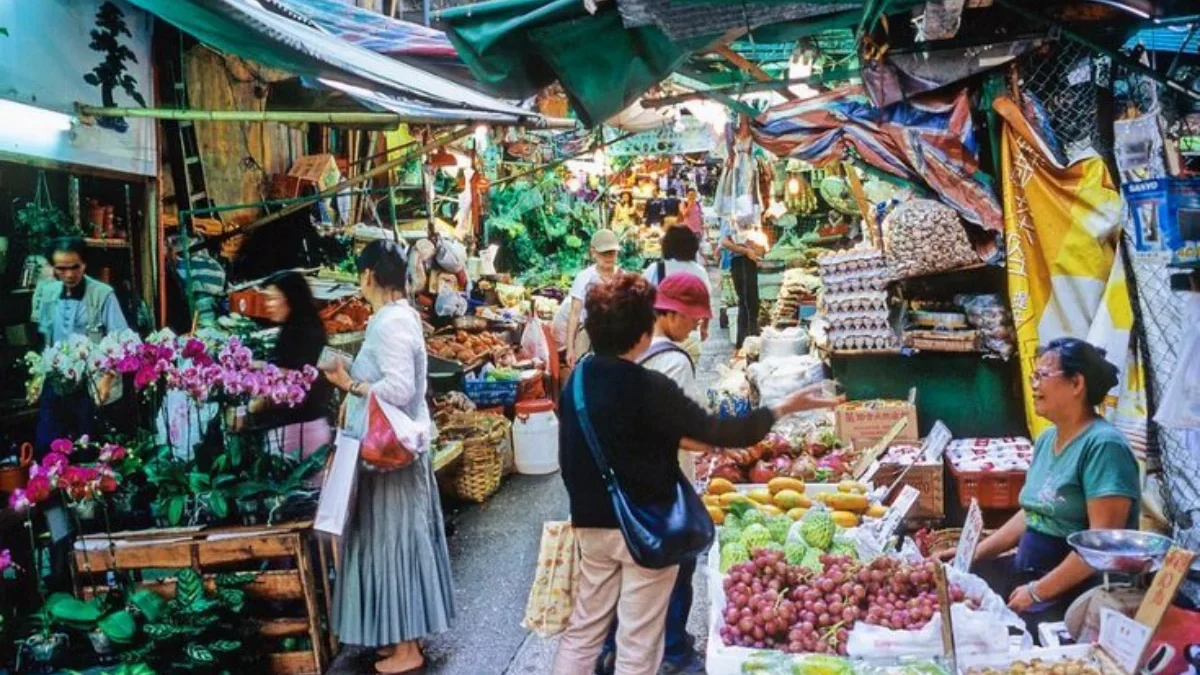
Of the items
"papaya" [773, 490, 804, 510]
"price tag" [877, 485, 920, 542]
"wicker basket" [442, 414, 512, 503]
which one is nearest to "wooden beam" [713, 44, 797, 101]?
"papaya" [773, 490, 804, 510]

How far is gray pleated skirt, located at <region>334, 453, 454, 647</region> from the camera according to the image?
507cm

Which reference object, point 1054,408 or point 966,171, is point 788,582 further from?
point 966,171

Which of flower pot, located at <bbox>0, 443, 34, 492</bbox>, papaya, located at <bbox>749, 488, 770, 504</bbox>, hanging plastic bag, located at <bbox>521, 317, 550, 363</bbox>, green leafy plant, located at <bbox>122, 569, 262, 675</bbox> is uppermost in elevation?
hanging plastic bag, located at <bbox>521, 317, 550, 363</bbox>

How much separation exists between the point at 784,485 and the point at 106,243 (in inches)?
191

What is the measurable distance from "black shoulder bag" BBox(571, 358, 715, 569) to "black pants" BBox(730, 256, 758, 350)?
11.0 metres

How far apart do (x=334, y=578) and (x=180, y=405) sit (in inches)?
70.7

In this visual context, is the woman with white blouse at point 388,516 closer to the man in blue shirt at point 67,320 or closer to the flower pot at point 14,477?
the flower pot at point 14,477

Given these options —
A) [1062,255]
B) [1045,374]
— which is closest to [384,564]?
[1045,374]

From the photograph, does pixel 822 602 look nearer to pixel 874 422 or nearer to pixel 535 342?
pixel 874 422

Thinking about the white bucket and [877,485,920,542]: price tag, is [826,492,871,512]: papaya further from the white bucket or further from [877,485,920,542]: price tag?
the white bucket

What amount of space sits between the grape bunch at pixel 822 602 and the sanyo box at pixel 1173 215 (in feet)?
5.17

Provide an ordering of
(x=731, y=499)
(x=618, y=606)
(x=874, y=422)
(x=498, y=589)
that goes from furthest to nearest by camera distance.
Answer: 1. (x=874, y=422)
2. (x=498, y=589)
3. (x=731, y=499)
4. (x=618, y=606)

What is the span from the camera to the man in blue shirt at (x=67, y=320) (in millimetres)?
5633

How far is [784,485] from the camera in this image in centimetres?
578
